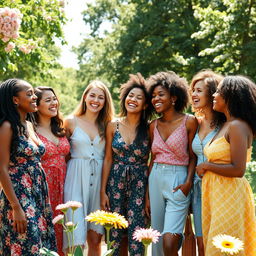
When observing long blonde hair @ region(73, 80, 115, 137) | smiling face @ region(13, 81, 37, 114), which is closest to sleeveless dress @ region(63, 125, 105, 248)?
Result: long blonde hair @ region(73, 80, 115, 137)

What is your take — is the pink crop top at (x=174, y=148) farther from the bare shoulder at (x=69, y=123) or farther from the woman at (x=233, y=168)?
the bare shoulder at (x=69, y=123)

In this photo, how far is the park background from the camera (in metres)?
8.43

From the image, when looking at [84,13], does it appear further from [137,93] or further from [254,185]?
[137,93]

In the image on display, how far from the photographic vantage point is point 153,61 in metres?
20.5

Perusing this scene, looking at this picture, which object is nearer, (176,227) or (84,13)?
(176,227)

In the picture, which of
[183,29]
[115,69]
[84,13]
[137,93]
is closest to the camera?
[137,93]

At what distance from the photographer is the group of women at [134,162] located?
3.88 metres

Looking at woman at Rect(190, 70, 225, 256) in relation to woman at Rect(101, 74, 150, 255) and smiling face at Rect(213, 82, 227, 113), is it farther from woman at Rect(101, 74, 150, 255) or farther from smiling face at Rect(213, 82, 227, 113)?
woman at Rect(101, 74, 150, 255)

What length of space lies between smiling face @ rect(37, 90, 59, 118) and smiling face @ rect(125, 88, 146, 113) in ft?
2.67

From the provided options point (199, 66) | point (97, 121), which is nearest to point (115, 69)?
point (199, 66)

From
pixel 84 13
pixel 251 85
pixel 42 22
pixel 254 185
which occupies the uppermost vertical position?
pixel 84 13

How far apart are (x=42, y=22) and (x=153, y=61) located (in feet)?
40.7

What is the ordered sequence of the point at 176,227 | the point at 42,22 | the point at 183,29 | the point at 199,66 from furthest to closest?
1. the point at 183,29
2. the point at 199,66
3. the point at 42,22
4. the point at 176,227

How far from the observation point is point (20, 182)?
410 cm
